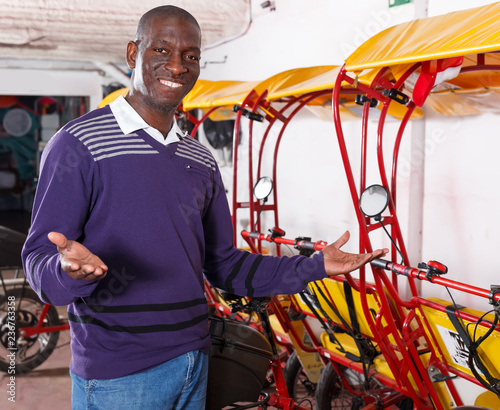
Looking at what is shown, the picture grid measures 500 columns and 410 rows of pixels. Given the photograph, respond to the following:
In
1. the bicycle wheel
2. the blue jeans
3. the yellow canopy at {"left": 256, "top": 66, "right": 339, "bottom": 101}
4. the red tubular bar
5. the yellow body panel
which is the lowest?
the bicycle wheel

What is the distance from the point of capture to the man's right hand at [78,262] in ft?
4.07

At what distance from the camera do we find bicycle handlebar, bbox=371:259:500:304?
223 cm

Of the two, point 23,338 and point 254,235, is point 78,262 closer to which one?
point 254,235

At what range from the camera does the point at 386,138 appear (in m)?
4.24

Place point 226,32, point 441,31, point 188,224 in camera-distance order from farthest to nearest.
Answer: point 226,32 < point 441,31 < point 188,224

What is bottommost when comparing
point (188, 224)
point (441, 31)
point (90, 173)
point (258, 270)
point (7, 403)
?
point (7, 403)

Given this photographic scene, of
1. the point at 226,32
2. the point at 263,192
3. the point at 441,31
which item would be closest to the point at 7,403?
the point at 263,192

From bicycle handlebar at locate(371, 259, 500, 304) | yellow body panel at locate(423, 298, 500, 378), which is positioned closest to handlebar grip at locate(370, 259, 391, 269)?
bicycle handlebar at locate(371, 259, 500, 304)

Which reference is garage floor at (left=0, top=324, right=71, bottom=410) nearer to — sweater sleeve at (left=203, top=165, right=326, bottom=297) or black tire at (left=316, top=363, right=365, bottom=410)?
black tire at (left=316, top=363, right=365, bottom=410)

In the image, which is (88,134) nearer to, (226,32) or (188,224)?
(188,224)

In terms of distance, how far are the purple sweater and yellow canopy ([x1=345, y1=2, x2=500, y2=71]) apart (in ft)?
3.55

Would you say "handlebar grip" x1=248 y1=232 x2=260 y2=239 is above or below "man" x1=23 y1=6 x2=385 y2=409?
below

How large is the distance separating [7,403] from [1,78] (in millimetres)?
6765

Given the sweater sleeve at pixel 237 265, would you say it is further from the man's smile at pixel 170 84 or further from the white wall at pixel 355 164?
the white wall at pixel 355 164
